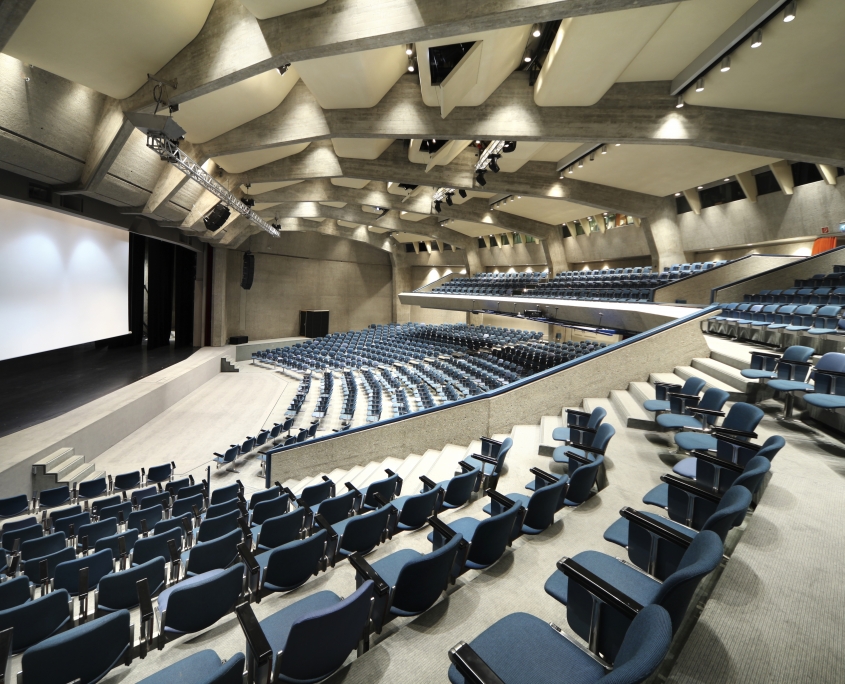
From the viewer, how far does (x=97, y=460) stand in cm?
1038

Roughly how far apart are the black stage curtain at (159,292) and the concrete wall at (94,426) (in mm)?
6871

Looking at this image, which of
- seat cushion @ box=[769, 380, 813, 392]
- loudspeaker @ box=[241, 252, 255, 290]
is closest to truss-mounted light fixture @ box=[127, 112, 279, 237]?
seat cushion @ box=[769, 380, 813, 392]

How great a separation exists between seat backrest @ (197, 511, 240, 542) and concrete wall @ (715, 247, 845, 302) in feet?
43.7

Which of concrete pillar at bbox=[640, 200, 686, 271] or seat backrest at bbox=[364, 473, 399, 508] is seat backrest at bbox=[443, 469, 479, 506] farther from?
concrete pillar at bbox=[640, 200, 686, 271]

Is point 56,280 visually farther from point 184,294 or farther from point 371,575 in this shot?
point 184,294

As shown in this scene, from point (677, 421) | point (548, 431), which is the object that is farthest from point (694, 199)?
point (677, 421)

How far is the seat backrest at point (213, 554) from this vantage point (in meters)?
3.71

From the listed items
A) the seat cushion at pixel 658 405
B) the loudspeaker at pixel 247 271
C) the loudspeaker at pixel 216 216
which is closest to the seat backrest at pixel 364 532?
the seat cushion at pixel 658 405

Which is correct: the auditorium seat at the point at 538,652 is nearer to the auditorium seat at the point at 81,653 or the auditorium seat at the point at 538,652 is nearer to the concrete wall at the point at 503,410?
the auditorium seat at the point at 81,653

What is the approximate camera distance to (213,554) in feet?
12.4

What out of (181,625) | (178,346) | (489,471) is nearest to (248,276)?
(178,346)

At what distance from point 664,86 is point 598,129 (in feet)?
5.73

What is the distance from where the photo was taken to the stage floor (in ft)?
34.7

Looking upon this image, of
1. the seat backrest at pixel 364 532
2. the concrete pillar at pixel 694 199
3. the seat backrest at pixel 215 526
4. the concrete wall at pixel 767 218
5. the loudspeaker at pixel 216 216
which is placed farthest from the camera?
the concrete pillar at pixel 694 199
